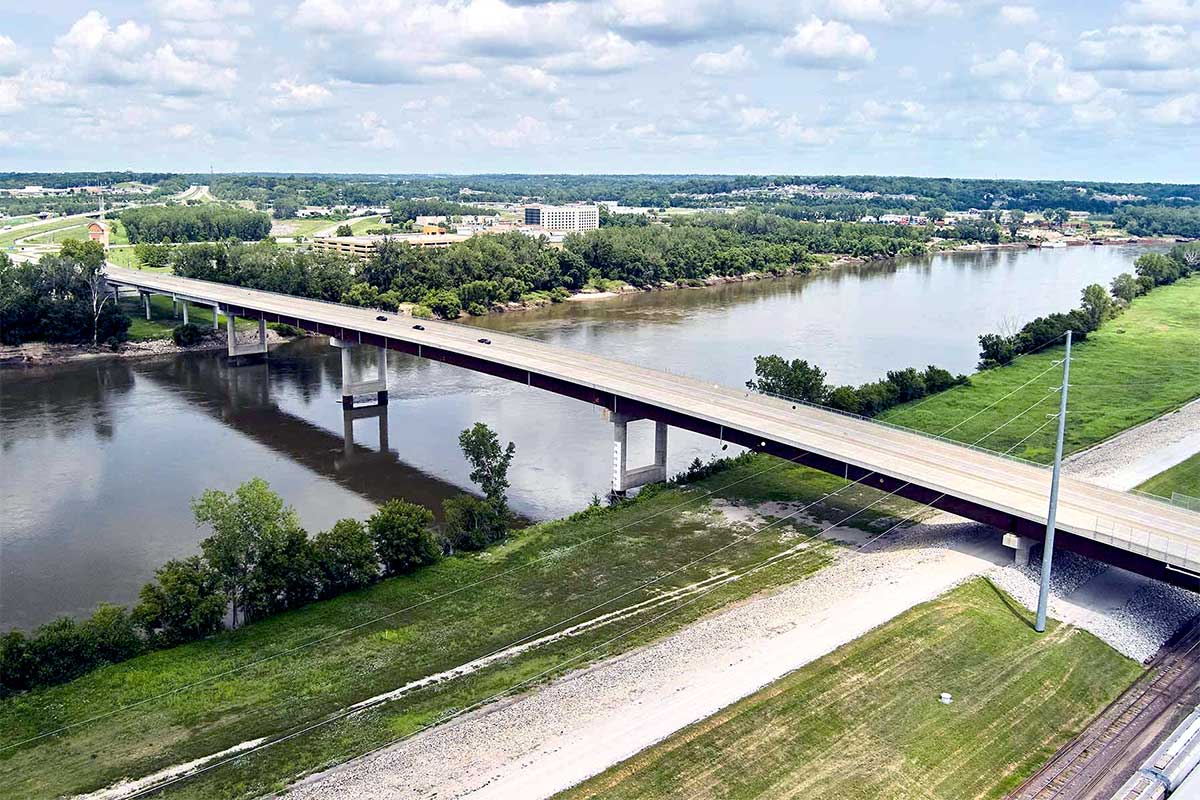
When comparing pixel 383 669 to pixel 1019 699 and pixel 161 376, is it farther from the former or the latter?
pixel 161 376

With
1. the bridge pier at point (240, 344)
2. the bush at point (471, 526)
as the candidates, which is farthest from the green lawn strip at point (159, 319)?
the bush at point (471, 526)

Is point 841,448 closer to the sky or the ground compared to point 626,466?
closer to the sky

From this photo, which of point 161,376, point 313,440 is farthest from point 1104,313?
point 161,376

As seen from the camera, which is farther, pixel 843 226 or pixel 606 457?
pixel 843 226

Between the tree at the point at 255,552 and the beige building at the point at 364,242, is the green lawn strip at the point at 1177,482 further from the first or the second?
the beige building at the point at 364,242

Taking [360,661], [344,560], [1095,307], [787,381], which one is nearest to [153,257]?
[787,381]

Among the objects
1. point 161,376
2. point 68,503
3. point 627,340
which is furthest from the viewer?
point 627,340

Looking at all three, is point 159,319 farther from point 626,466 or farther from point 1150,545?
point 1150,545
